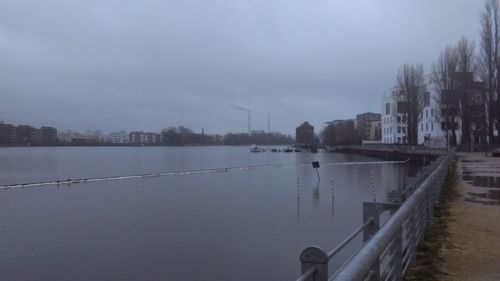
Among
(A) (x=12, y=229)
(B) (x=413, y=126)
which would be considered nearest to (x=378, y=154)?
(B) (x=413, y=126)

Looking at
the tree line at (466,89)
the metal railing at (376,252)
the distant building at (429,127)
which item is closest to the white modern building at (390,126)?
the distant building at (429,127)

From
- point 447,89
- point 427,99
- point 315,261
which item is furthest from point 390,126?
point 315,261

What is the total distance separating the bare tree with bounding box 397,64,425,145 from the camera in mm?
96562

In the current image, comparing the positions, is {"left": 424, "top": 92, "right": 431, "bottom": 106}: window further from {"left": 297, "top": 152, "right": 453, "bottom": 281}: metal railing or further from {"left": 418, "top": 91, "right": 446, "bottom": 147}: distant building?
{"left": 297, "top": 152, "right": 453, "bottom": 281}: metal railing

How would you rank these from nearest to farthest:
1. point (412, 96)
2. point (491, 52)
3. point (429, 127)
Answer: point (491, 52) → point (412, 96) → point (429, 127)

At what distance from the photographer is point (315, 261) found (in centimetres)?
432

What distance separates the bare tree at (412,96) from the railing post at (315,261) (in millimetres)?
95861

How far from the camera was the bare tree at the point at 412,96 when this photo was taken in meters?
96.6

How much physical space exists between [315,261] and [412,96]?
317ft

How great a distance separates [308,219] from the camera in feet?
83.4

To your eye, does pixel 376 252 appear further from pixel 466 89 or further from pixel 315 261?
pixel 466 89

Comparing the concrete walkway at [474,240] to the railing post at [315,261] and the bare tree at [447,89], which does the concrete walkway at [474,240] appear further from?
the bare tree at [447,89]

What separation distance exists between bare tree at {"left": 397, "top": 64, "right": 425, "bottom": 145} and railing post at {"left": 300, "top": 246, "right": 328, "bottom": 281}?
95.9 meters

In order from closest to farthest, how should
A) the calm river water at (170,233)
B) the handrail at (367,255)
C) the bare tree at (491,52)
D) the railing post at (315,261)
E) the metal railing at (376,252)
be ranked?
the handrail at (367,255)
the metal railing at (376,252)
the railing post at (315,261)
the calm river water at (170,233)
the bare tree at (491,52)
